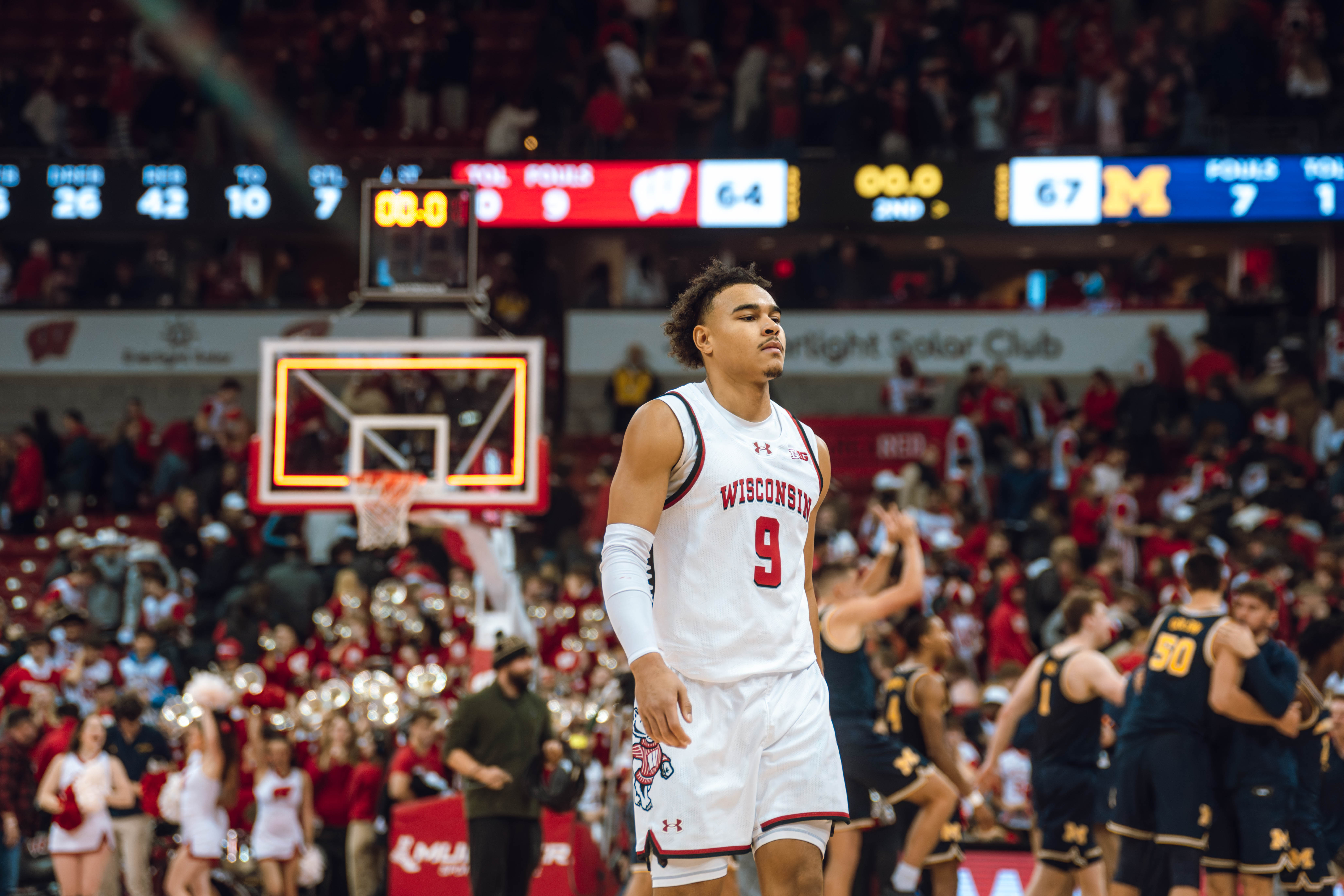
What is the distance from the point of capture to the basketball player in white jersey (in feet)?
14.5

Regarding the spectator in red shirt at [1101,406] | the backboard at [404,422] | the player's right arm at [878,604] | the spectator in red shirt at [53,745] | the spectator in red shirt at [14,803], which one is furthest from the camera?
the spectator in red shirt at [1101,406]

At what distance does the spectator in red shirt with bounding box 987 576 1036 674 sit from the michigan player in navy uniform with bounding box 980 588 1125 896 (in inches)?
197

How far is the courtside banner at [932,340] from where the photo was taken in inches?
818

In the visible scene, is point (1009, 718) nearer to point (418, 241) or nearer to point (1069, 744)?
point (1069, 744)

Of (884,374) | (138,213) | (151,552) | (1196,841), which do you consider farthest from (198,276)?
(1196,841)

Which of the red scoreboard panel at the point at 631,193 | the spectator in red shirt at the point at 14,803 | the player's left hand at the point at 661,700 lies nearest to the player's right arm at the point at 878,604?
the player's left hand at the point at 661,700

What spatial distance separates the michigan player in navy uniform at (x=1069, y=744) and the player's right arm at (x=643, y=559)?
481cm

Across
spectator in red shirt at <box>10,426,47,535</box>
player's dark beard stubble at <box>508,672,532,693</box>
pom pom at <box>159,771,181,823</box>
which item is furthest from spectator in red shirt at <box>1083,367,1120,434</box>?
spectator in red shirt at <box>10,426,47,535</box>

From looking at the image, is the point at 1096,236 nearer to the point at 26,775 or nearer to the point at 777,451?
the point at 26,775

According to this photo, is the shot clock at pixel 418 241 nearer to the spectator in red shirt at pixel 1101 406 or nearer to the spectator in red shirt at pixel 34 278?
the spectator in red shirt at pixel 1101 406

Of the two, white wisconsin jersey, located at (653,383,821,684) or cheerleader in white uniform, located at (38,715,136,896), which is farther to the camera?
cheerleader in white uniform, located at (38,715,136,896)

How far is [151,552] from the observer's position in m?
17.1

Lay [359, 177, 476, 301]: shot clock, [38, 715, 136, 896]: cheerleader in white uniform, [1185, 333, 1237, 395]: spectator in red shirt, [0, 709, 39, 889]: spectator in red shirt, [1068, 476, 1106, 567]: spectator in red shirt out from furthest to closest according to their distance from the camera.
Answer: [1185, 333, 1237, 395]: spectator in red shirt → [1068, 476, 1106, 567]: spectator in red shirt → [359, 177, 476, 301]: shot clock → [38, 715, 136, 896]: cheerleader in white uniform → [0, 709, 39, 889]: spectator in red shirt

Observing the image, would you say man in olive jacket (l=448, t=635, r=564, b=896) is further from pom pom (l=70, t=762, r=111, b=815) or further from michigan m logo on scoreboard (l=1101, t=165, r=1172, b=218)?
michigan m logo on scoreboard (l=1101, t=165, r=1172, b=218)
